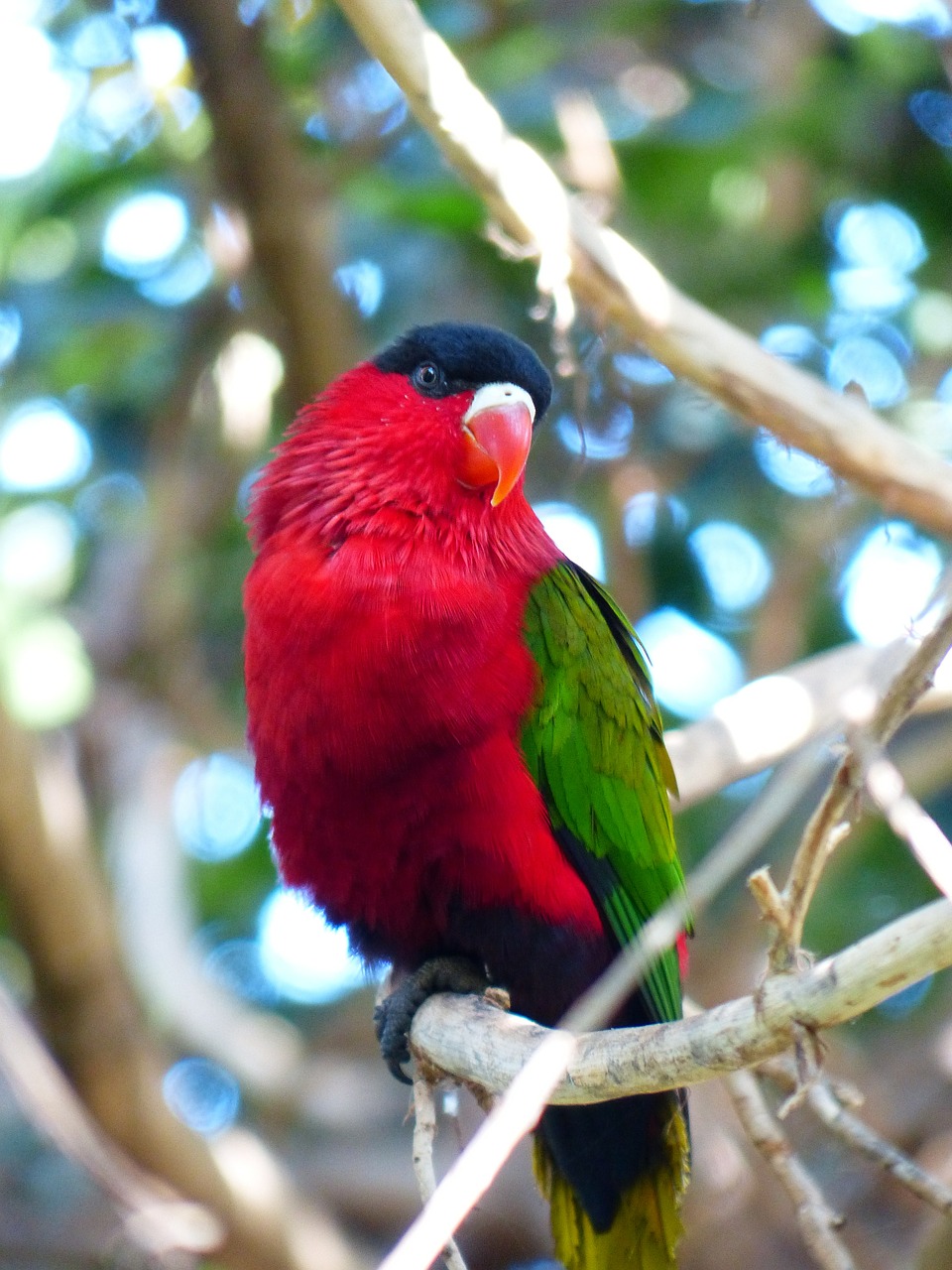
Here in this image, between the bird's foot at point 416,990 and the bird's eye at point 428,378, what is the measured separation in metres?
1.43

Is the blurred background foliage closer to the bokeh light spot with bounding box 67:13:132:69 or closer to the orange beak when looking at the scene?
the bokeh light spot with bounding box 67:13:132:69

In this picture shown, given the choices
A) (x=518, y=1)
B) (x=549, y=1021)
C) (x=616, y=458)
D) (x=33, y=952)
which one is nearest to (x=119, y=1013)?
(x=33, y=952)

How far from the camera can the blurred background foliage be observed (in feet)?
16.6

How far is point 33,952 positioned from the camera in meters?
4.30

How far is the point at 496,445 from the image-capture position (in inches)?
131

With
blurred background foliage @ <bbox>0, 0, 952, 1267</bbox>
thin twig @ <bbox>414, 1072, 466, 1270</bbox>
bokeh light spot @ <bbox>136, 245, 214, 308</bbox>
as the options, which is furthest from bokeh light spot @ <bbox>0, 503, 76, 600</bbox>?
thin twig @ <bbox>414, 1072, 466, 1270</bbox>

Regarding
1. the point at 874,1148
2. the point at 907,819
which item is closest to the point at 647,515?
the point at 874,1148

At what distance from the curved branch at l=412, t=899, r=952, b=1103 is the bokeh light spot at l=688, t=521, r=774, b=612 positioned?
3.34 meters

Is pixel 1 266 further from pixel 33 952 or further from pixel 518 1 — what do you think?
pixel 33 952

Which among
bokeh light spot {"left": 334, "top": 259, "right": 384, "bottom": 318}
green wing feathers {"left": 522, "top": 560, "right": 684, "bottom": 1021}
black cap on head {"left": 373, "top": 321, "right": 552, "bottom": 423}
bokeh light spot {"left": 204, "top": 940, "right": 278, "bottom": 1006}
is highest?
bokeh light spot {"left": 334, "top": 259, "right": 384, "bottom": 318}

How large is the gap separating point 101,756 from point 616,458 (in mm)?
2873

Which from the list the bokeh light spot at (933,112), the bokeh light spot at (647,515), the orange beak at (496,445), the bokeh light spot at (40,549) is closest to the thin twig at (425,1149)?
the orange beak at (496,445)

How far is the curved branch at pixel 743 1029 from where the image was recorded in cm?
148

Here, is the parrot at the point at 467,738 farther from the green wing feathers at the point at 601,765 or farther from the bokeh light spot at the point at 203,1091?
the bokeh light spot at the point at 203,1091
